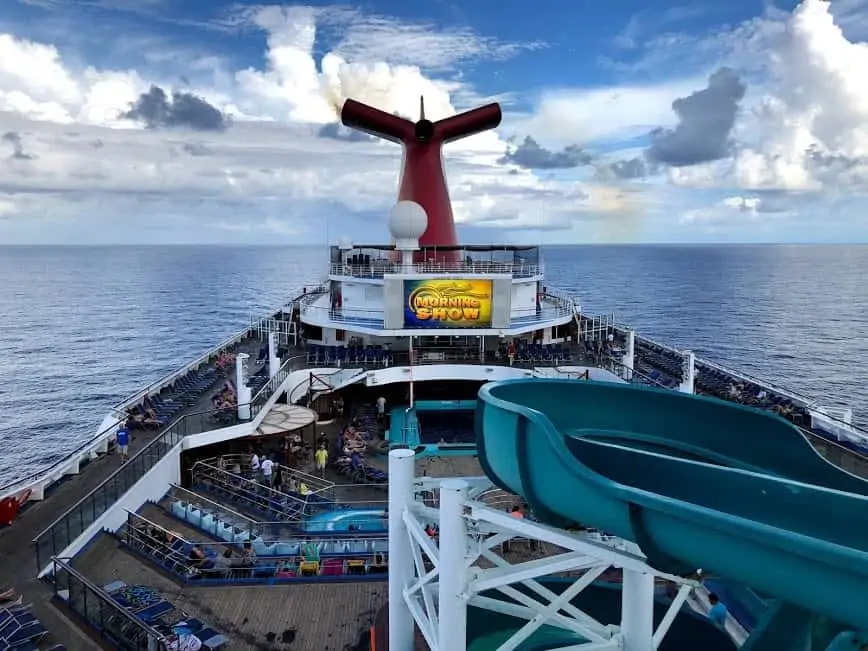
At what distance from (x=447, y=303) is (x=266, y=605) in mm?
19933

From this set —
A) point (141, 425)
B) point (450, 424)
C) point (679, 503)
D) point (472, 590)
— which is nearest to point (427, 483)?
point (472, 590)

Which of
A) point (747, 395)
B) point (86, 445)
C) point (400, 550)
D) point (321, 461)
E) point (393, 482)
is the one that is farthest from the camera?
point (747, 395)

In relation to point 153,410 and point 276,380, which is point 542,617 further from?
point 276,380

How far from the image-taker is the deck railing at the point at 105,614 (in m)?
12.2

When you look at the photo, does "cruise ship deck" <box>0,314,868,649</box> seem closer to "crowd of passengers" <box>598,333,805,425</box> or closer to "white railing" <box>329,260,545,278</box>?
"crowd of passengers" <box>598,333,805,425</box>

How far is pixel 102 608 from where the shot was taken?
12.8 m

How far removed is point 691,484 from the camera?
738cm

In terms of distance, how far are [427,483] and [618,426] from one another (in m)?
3.10

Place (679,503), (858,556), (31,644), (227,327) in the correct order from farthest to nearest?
(227,327), (31,644), (679,503), (858,556)

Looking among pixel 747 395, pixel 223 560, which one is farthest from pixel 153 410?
pixel 747 395

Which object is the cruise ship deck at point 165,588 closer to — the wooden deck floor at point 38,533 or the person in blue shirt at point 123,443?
the wooden deck floor at point 38,533

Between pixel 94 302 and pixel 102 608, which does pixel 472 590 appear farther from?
pixel 94 302

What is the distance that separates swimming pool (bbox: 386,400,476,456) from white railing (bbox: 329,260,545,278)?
249 inches

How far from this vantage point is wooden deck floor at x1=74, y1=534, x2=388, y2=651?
13398 mm
